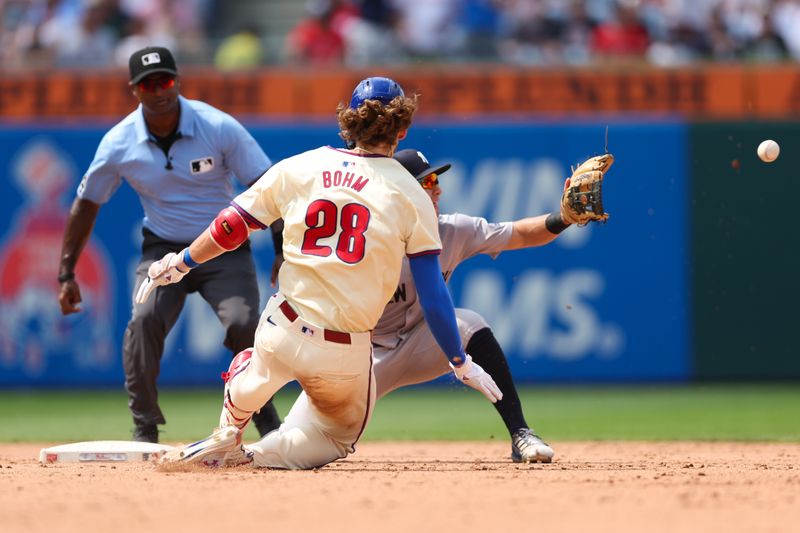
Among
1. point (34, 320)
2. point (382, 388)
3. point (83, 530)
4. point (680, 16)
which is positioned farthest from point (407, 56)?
point (83, 530)

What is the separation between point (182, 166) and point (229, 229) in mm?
1627

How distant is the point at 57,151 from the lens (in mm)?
12414

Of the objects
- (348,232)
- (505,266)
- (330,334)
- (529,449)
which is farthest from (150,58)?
(505,266)

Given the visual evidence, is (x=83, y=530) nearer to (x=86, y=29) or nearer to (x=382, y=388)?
(x=382, y=388)

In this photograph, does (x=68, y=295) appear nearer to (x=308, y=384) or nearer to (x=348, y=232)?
(x=308, y=384)

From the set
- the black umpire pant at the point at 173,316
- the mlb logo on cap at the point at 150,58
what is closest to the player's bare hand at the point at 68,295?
the black umpire pant at the point at 173,316

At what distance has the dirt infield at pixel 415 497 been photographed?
4.44m

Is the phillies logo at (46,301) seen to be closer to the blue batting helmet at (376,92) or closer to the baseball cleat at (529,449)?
the baseball cleat at (529,449)

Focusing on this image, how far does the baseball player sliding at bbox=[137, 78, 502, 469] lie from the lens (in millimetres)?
5594

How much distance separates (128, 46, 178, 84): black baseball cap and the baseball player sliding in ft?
5.34

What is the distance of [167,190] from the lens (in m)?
7.40

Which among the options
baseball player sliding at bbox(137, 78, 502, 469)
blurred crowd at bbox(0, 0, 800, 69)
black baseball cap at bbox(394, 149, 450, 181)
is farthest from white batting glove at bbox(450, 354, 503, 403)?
blurred crowd at bbox(0, 0, 800, 69)

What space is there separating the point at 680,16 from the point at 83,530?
11.3 meters

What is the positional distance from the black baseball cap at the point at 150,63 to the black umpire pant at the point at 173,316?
93 cm
